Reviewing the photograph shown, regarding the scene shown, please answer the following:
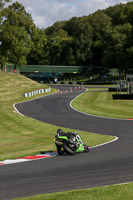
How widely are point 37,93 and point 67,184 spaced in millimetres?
58549

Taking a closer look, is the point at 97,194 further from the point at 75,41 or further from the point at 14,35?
the point at 75,41

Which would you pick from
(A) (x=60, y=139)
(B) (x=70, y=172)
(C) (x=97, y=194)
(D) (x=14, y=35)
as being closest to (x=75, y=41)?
(D) (x=14, y=35)

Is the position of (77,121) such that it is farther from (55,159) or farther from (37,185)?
(37,185)

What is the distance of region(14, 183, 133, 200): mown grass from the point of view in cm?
961

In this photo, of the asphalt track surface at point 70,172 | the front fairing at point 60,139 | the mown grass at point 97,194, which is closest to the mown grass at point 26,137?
the front fairing at point 60,139

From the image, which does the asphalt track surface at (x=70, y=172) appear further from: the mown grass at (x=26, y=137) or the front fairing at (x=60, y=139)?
the mown grass at (x=26, y=137)

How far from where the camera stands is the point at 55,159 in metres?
15.4

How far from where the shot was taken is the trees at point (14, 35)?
312 feet

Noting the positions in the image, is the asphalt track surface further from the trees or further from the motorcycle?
the trees

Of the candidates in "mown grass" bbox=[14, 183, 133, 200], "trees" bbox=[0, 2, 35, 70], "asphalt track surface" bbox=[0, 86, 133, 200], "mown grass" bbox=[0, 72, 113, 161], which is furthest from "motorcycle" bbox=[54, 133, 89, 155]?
"trees" bbox=[0, 2, 35, 70]

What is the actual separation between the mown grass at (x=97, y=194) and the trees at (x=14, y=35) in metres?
88.3

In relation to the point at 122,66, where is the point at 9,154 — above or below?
below

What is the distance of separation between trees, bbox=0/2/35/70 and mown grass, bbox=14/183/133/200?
3477 inches

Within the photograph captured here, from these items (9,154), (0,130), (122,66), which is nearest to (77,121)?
(0,130)
